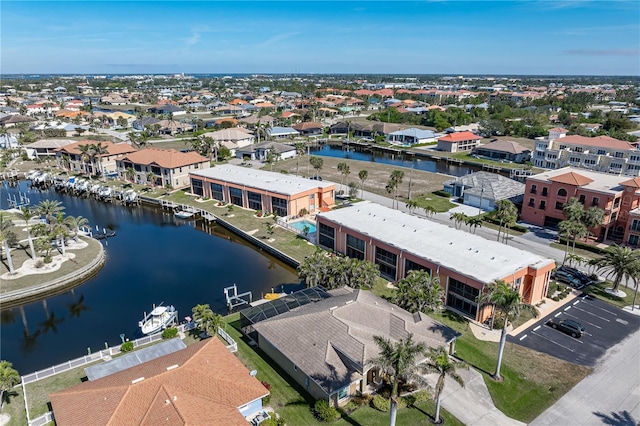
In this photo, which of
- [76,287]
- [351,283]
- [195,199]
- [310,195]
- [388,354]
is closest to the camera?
[388,354]

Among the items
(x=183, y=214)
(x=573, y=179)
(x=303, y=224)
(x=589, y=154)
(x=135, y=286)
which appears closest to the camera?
(x=135, y=286)

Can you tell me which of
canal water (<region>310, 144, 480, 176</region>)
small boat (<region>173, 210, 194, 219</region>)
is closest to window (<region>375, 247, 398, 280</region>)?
small boat (<region>173, 210, 194, 219</region>)

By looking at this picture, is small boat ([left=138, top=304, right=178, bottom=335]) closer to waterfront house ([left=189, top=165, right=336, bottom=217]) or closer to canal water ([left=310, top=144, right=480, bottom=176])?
waterfront house ([left=189, top=165, right=336, bottom=217])

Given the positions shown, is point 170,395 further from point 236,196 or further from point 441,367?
point 236,196

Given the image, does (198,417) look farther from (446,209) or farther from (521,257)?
(446,209)

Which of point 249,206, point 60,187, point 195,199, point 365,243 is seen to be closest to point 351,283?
point 365,243

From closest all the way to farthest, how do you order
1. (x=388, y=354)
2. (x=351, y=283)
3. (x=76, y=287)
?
(x=388, y=354) → (x=351, y=283) → (x=76, y=287)

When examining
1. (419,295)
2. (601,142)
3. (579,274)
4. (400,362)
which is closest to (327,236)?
(419,295)
